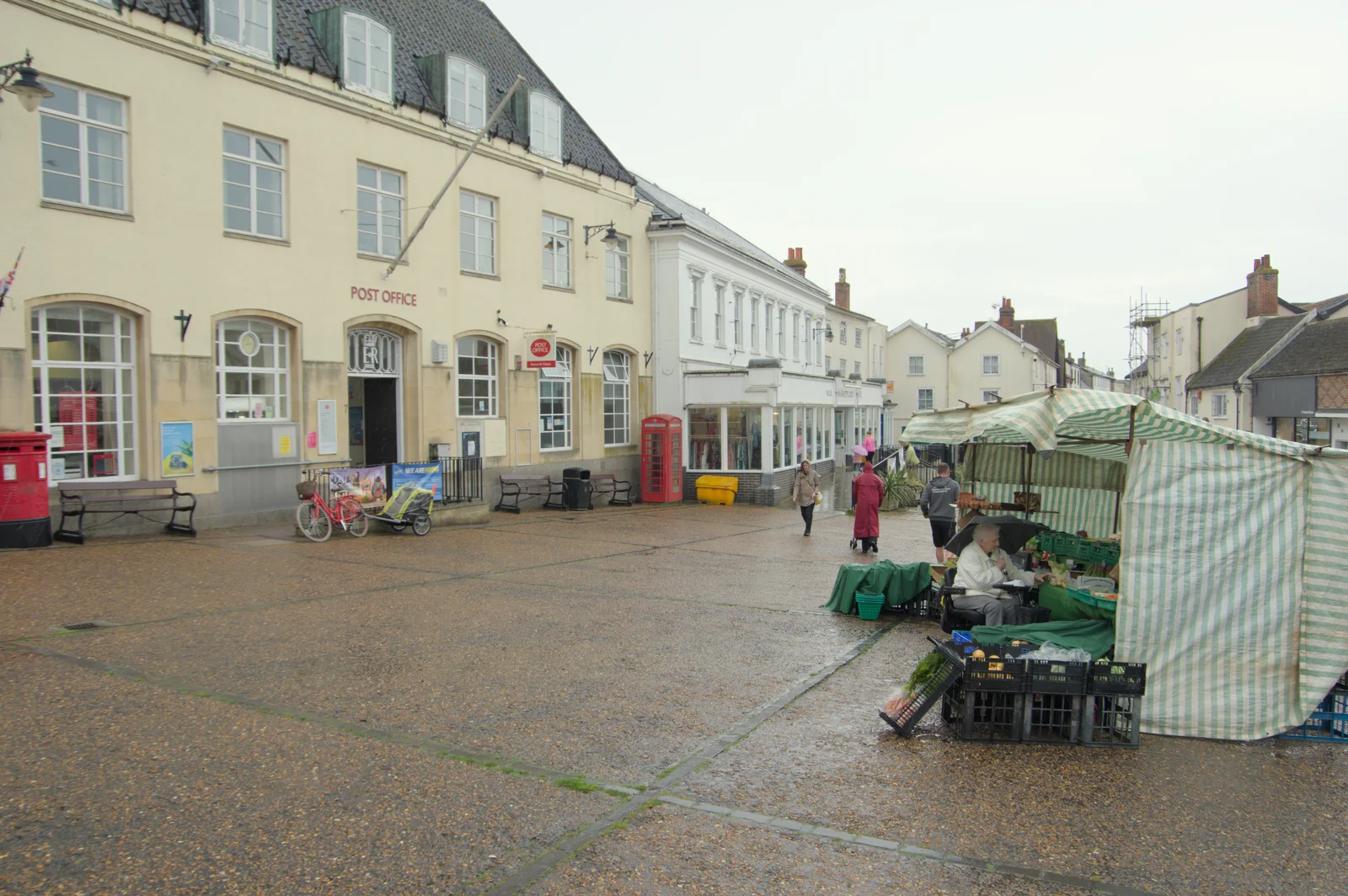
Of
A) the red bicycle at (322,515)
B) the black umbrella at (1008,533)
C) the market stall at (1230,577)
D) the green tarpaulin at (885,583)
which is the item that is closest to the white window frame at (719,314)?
the red bicycle at (322,515)

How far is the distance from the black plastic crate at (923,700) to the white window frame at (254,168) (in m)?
13.7

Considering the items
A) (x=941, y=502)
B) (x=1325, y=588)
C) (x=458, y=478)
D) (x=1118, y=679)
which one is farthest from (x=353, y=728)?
(x=458, y=478)

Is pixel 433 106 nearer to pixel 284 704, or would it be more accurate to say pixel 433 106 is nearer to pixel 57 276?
pixel 57 276

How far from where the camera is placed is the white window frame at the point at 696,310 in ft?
91.5

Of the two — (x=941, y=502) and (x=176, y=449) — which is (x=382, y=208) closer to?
(x=176, y=449)

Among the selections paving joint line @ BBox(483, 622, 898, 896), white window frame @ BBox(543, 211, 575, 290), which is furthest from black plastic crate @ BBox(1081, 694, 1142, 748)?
white window frame @ BBox(543, 211, 575, 290)

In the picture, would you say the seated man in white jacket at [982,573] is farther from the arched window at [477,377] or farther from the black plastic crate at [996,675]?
the arched window at [477,377]

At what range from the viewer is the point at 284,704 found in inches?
250

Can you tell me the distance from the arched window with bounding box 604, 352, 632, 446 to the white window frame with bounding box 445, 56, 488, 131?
7098mm

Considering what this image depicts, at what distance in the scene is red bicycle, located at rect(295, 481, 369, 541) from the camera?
46.3 feet

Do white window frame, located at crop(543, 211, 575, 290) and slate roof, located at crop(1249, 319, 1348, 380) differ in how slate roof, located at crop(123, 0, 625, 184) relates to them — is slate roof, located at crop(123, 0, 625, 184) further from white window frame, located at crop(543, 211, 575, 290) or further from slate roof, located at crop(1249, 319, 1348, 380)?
slate roof, located at crop(1249, 319, 1348, 380)

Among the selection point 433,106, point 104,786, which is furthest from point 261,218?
point 104,786

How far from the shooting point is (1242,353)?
43.7 metres

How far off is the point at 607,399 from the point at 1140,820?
21103 millimetres
